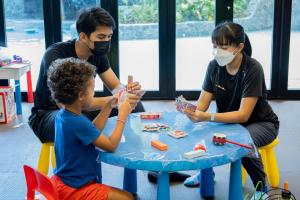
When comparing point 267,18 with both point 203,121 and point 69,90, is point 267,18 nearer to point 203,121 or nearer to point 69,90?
point 203,121

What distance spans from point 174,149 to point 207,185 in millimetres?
797

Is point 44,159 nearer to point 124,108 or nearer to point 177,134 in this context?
point 124,108

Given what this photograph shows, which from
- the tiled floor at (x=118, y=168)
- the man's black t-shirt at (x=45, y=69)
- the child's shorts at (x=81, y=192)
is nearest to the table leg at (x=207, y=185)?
the tiled floor at (x=118, y=168)

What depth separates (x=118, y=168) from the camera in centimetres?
300

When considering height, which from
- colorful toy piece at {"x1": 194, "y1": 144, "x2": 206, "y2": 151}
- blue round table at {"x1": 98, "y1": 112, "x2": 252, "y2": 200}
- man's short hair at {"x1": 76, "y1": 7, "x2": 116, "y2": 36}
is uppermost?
man's short hair at {"x1": 76, "y1": 7, "x2": 116, "y2": 36}

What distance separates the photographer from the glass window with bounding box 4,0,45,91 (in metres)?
4.81

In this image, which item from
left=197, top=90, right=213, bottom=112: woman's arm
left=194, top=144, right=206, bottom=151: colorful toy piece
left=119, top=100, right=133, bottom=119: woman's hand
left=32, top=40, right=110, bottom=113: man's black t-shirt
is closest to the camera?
left=194, top=144, right=206, bottom=151: colorful toy piece

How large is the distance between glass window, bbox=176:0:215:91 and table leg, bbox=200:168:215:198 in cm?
256

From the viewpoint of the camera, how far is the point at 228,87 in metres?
2.39

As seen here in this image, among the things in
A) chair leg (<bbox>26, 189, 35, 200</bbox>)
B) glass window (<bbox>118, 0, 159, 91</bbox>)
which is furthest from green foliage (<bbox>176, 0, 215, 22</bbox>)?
chair leg (<bbox>26, 189, 35, 200</bbox>)

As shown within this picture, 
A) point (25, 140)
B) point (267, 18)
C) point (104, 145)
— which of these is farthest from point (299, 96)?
point (104, 145)

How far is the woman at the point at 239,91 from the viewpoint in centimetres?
224

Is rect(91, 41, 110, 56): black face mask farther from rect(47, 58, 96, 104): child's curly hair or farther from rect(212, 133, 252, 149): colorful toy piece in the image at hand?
rect(212, 133, 252, 149): colorful toy piece

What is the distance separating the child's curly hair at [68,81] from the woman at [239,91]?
644 millimetres
